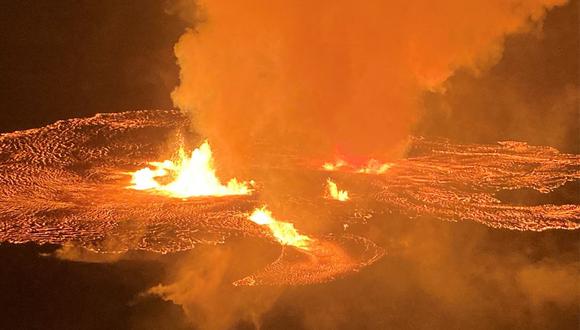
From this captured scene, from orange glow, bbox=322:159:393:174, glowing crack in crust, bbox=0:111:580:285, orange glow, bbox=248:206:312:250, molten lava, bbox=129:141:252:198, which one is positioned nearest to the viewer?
glowing crack in crust, bbox=0:111:580:285

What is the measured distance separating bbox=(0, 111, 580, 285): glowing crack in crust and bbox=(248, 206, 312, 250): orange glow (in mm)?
148

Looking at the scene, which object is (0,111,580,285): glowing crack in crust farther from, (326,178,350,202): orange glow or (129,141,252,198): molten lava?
(129,141,252,198): molten lava

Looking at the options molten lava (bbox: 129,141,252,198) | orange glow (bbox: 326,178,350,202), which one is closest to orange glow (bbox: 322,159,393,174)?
orange glow (bbox: 326,178,350,202)

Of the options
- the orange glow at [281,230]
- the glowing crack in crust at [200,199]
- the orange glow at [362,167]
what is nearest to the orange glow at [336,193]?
the glowing crack in crust at [200,199]

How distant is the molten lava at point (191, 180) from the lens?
11.6 m

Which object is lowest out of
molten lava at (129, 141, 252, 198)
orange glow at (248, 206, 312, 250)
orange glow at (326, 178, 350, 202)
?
orange glow at (248, 206, 312, 250)

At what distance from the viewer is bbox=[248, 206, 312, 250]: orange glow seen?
9.27 metres

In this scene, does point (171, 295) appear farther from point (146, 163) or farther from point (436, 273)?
point (146, 163)

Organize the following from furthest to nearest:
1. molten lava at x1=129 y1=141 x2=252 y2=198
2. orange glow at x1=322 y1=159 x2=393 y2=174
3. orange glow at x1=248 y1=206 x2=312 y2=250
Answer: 1. orange glow at x1=322 y1=159 x2=393 y2=174
2. molten lava at x1=129 y1=141 x2=252 y2=198
3. orange glow at x1=248 y1=206 x2=312 y2=250

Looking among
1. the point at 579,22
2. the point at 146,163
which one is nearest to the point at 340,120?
the point at 146,163

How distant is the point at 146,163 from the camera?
43.3 ft

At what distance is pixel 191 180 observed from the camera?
39.6ft

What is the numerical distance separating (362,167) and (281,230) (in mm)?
4631

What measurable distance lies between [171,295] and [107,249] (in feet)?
5.68
